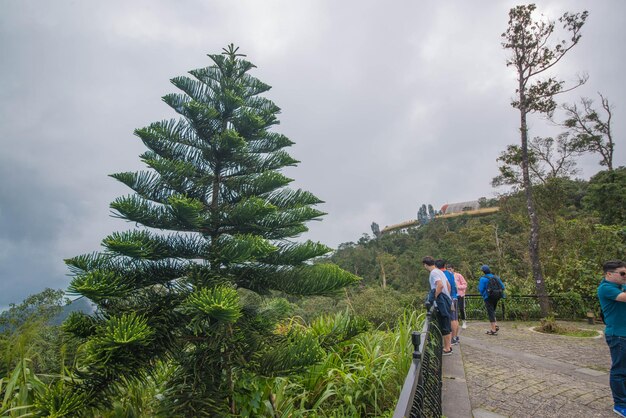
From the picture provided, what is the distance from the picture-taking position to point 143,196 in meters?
2.42

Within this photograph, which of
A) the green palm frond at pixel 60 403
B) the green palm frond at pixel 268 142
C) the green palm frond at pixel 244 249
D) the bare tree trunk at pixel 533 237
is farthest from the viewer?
the bare tree trunk at pixel 533 237

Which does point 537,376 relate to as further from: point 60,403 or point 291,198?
point 60,403

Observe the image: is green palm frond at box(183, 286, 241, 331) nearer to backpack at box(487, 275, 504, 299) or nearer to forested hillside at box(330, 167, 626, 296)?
backpack at box(487, 275, 504, 299)

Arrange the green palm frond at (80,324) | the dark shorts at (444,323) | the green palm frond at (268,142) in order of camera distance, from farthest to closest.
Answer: the dark shorts at (444,323) < the green palm frond at (268,142) < the green palm frond at (80,324)

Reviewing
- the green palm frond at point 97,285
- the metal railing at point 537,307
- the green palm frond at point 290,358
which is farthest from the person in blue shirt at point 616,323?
the metal railing at point 537,307

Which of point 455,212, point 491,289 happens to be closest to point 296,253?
point 491,289

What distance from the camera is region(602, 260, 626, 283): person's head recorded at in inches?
124

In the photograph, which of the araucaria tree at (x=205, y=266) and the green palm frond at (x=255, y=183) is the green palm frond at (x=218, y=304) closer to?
the araucaria tree at (x=205, y=266)

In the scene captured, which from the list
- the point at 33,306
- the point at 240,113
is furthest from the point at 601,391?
the point at 33,306

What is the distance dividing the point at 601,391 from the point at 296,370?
3.92 m

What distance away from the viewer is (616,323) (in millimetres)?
3139

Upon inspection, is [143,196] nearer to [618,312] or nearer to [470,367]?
[618,312]

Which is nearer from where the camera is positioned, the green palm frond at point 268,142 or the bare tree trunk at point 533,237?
the green palm frond at point 268,142

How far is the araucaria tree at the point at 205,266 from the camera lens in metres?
1.78
